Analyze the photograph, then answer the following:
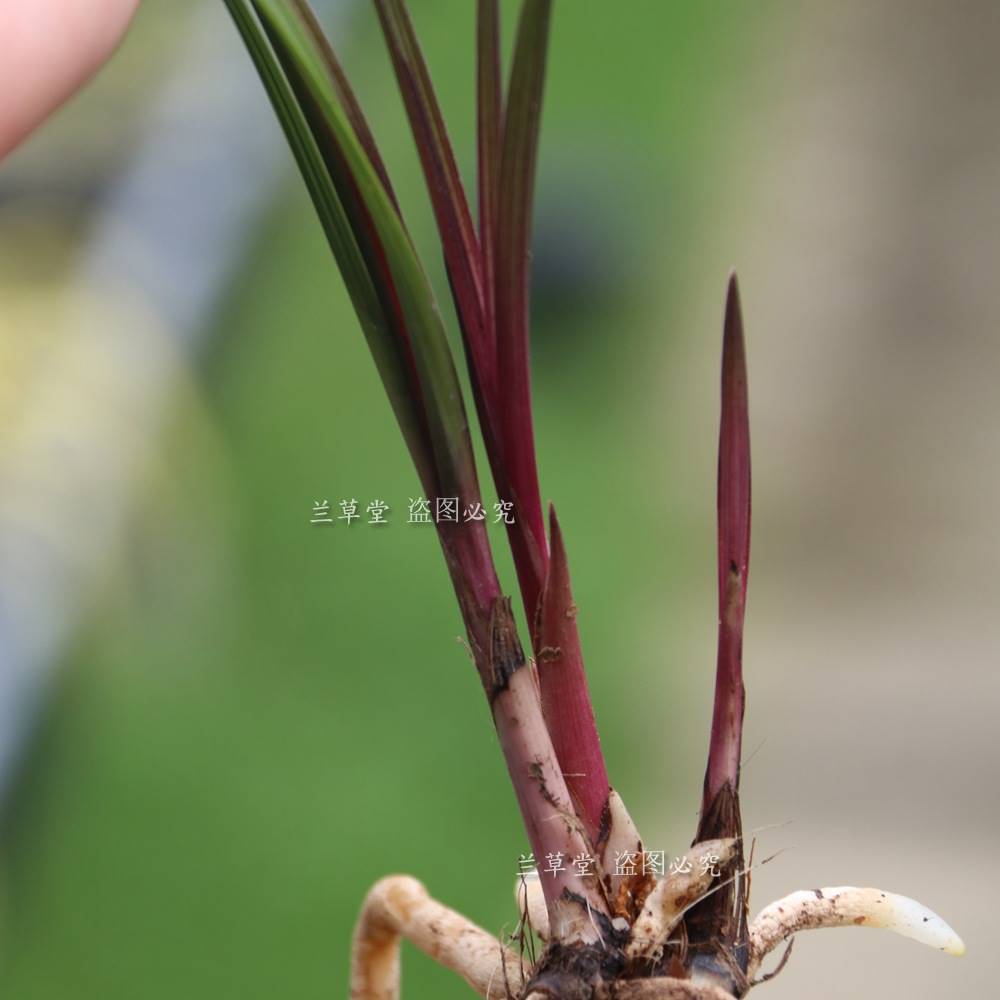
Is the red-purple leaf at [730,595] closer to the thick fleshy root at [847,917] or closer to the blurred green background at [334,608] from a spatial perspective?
the thick fleshy root at [847,917]

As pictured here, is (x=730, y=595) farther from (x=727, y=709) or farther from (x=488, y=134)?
(x=488, y=134)

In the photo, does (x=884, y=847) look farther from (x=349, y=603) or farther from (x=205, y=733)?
(x=205, y=733)

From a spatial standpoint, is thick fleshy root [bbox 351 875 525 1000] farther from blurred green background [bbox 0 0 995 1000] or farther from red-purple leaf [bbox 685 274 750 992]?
blurred green background [bbox 0 0 995 1000]

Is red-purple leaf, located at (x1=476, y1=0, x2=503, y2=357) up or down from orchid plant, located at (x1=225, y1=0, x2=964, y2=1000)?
up

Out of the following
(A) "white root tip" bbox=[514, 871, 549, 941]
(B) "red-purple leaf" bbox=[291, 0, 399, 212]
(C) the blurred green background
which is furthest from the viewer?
(C) the blurred green background

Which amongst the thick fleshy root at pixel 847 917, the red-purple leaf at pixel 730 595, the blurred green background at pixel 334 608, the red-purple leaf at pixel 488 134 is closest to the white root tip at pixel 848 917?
the thick fleshy root at pixel 847 917

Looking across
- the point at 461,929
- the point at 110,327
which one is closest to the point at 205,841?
the point at 110,327

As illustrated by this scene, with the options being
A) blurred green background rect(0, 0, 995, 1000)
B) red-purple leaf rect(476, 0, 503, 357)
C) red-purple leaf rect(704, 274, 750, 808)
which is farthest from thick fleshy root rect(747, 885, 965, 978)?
blurred green background rect(0, 0, 995, 1000)
